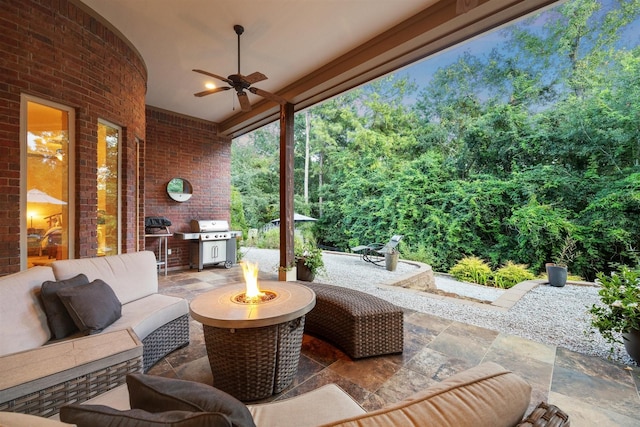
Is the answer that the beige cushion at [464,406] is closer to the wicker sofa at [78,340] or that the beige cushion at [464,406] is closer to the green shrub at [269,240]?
the wicker sofa at [78,340]

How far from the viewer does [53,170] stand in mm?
2805

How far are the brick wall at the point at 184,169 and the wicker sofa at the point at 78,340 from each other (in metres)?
3.17

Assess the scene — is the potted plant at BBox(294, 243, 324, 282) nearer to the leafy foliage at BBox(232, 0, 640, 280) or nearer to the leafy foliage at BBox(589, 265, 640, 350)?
the leafy foliage at BBox(589, 265, 640, 350)

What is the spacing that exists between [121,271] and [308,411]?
225 centimetres

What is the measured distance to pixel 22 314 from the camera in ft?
5.52

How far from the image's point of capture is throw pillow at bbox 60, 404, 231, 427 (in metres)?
0.61

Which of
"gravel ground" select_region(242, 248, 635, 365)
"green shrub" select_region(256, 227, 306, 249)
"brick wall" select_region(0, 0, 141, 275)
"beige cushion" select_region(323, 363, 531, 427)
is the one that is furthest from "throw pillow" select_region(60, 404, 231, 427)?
"green shrub" select_region(256, 227, 306, 249)

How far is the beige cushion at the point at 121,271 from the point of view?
2143 mm

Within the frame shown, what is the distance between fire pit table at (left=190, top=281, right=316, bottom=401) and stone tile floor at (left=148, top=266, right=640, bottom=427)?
174 millimetres

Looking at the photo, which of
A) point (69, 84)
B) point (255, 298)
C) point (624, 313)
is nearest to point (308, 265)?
point (255, 298)

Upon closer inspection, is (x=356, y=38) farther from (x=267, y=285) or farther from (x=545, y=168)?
(x=545, y=168)

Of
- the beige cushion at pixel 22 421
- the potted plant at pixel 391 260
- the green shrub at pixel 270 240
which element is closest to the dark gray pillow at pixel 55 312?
the beige cushion at pixel 22 421

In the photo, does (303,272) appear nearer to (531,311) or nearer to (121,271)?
(121,271)

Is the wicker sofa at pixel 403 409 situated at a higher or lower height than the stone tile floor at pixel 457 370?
higher
